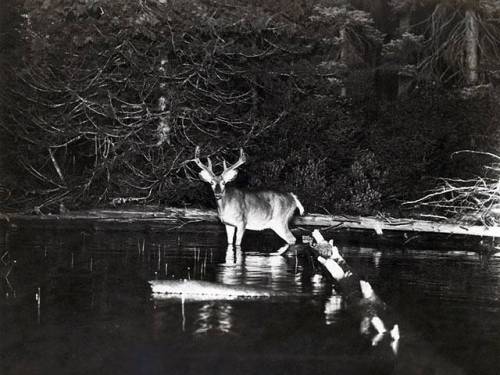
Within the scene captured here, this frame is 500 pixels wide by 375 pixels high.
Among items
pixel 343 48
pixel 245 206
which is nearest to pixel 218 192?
pixel 245 206

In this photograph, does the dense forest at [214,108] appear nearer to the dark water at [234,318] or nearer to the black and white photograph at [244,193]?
the black and white photograph at [244,193]

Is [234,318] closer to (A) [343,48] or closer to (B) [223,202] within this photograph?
(B) [223,202]

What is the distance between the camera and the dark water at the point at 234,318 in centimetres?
570

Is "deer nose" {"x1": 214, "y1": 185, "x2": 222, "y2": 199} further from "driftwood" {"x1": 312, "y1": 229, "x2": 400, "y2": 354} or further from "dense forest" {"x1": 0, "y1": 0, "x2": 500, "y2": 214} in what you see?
"dense forest" {"x1": 0, "y1": 0, "x2": 500, "y2": 214}

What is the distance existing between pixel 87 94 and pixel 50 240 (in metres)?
4.82

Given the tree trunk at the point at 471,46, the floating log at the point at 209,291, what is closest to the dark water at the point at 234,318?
the floating log at the point at 209,291

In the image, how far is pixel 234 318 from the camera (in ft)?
23.1

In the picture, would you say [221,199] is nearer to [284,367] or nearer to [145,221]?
[145,221]

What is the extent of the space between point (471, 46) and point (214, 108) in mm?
7931

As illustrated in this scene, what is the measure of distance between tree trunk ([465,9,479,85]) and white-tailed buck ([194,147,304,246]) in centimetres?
860

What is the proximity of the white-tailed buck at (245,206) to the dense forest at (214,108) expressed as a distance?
2.92 m

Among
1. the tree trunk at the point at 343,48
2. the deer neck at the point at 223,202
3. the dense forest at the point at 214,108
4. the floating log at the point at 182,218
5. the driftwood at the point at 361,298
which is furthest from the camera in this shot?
the tree trunk at the point at 343,48

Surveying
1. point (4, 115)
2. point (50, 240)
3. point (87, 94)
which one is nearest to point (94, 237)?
point (50, 240)

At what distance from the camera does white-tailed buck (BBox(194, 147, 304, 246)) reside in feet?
41.3
